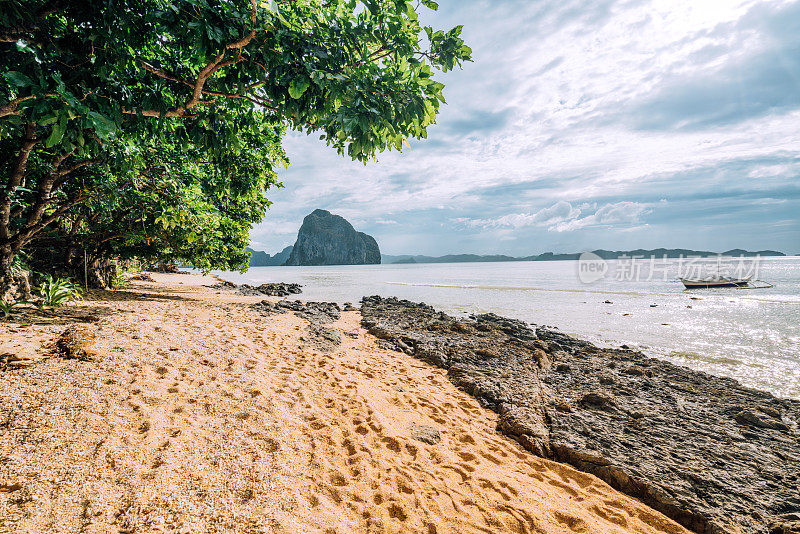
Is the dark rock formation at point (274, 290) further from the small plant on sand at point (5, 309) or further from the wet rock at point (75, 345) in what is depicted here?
the wet rock at point (75, 345)

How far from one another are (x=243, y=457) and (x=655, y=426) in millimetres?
7009

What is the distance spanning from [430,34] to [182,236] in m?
11.1

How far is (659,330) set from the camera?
15867 mm

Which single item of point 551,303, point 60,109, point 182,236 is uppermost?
point 60,109

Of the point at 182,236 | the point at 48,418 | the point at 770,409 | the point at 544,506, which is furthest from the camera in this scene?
the point at 182,236

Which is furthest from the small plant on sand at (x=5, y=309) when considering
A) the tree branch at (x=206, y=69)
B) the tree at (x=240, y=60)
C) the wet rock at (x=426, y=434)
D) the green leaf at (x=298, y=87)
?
the wet rock at (x=426, y=434)

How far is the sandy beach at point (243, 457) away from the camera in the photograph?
2.64 metres

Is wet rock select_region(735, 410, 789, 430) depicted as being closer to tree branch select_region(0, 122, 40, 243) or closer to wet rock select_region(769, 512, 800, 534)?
wet rock select_region(769, 512, 800, 534)

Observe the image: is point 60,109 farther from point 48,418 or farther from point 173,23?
point 48,418

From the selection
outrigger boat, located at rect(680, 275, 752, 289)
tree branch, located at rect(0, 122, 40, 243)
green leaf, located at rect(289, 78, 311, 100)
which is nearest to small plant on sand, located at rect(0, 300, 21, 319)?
tree branch, located at rect(0, 122, 40, 243)

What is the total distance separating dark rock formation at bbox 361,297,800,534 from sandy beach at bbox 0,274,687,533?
16.2 inches

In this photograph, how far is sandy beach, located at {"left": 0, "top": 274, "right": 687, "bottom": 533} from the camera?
264 cm

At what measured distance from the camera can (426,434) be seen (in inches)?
193

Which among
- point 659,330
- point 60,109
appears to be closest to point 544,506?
point 60,109
